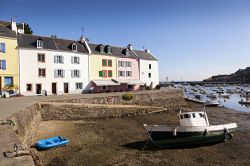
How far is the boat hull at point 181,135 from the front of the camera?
15.7 metres

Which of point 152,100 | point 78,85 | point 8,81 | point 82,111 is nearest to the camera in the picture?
point 82,111

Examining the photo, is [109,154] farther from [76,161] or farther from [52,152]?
A: [52,152]

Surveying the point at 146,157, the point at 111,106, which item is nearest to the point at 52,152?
the point at 146,157

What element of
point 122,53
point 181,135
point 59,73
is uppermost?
point 122,53

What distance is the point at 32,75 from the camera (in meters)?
34.0

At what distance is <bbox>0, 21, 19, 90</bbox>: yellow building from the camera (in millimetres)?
31219

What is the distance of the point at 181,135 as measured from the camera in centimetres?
1573

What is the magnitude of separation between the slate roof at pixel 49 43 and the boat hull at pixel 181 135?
2628 centimetres

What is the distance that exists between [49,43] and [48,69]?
4721 millimetres

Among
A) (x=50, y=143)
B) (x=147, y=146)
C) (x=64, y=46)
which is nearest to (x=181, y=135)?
(x=147, y=146)

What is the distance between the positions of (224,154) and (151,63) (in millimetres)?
38370

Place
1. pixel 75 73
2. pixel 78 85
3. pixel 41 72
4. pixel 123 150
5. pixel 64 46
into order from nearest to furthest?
pixel 123 150 < pixel 41 72 < pixel 64 46 < pixel 75 73 < pixel 78 85

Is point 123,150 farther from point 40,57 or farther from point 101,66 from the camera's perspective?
point 101,66

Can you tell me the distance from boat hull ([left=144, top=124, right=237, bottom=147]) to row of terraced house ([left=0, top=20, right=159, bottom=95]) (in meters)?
24.4
